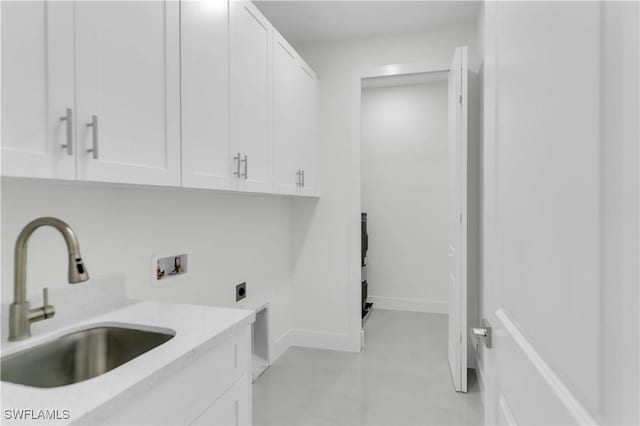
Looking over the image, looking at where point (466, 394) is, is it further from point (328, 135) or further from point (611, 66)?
point (611, 66)

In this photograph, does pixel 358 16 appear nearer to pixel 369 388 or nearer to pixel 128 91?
pixel 128 91

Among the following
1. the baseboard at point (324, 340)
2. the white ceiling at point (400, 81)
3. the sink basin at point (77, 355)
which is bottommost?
the baseboard at point (324, 340)

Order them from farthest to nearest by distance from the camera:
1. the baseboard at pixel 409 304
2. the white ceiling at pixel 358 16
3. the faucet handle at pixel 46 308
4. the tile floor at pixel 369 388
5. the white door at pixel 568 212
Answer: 1. the baseboard at pixel 409 304
2. the white ceiling at pixel 358 16
3. the tile floor at pixel 369 388
4. the faucet handle at pixel 46 308
5. the white door at pixel 568 212

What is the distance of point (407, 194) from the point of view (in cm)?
439

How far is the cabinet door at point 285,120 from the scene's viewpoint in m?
2.30

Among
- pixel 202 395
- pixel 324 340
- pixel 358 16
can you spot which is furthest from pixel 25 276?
pixel 358 16

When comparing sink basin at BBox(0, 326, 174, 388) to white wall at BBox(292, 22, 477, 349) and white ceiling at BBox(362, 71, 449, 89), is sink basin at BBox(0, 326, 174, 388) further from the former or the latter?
white ceiling at BBox(362, 71, 449, 89)

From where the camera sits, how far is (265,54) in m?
2.12

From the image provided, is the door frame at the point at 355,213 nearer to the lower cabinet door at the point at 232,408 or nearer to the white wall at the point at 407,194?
the white wall at the point at 407,194

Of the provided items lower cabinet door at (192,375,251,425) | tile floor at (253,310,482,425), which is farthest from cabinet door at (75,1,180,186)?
tile floor at (253,310,482,425)

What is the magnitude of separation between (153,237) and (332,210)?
1748mm

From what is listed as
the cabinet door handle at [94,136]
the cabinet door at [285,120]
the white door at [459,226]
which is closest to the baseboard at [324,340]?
the white door at [459,226]

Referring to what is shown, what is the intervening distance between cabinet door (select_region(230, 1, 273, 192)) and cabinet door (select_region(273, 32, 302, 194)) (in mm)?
112

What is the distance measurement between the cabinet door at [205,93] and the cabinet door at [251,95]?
0.09 m
